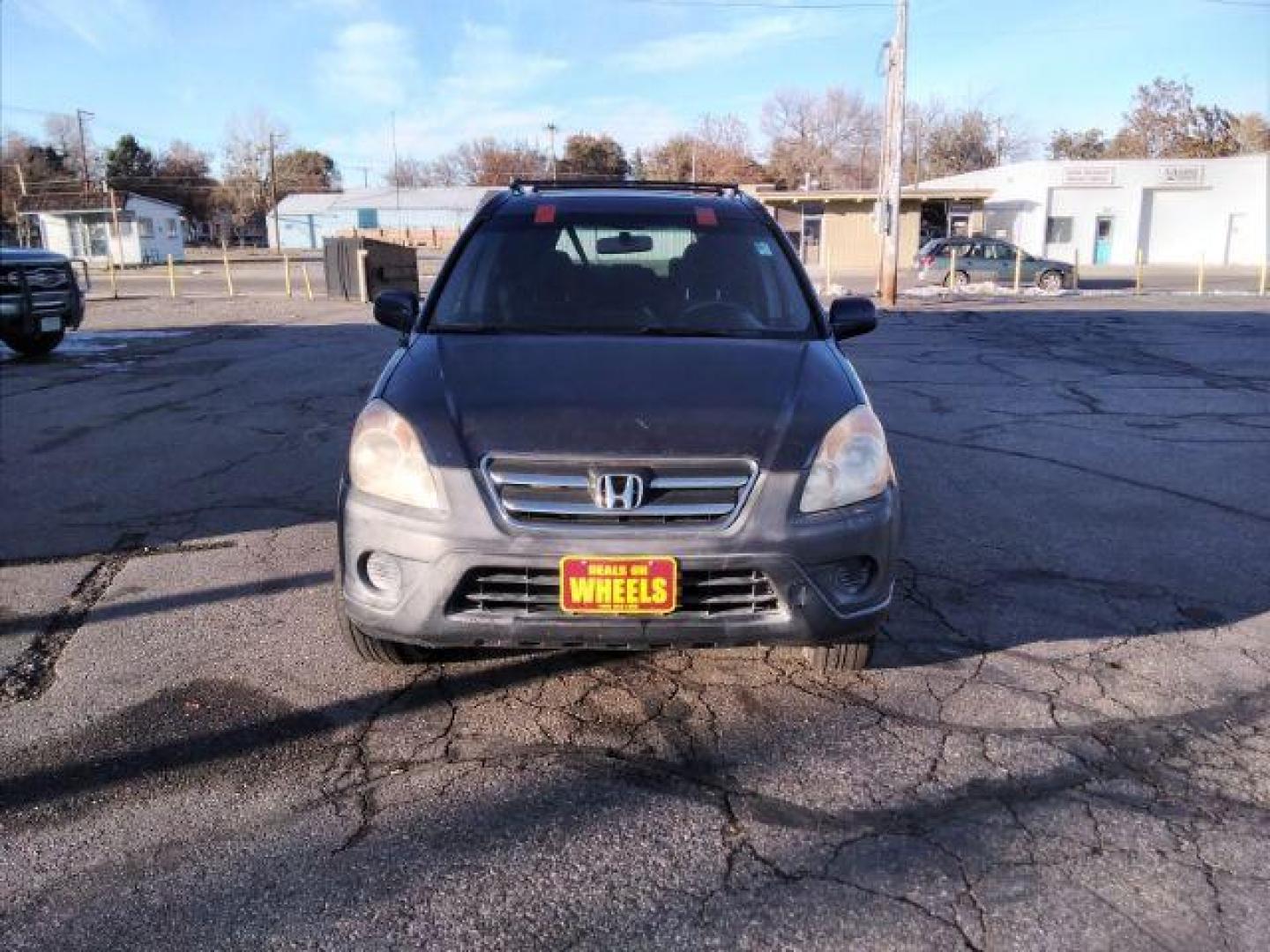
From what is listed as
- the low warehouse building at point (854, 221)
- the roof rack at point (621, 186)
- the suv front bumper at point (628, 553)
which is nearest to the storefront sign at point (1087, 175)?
the low warehouse building at point (854, 221)

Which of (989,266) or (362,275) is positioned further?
(989,266)

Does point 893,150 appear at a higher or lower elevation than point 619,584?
higher

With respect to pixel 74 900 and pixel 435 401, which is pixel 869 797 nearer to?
pixel 435 401

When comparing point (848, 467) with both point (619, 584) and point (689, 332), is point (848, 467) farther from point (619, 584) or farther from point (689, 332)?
point (689, 332)

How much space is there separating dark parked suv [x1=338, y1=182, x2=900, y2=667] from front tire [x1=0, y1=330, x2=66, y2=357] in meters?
11.9

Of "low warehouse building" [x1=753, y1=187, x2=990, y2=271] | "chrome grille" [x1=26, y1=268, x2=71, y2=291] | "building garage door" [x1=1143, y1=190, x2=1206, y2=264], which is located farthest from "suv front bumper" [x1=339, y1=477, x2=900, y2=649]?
"building garage door" [x1=1143, y1=190, x2=1206, y2=264]

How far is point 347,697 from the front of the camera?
352 cm

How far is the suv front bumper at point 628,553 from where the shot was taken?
299 cm

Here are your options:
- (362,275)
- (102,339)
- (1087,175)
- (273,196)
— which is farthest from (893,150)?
(273,196)

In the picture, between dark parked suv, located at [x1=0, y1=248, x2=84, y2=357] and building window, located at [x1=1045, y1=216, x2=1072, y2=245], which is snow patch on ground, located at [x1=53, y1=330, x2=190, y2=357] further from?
building window, located at [x1=1045, y1=216, x2=1072, y2=245]

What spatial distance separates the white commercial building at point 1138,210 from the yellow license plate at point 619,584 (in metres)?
47.1

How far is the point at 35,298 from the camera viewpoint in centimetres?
1264

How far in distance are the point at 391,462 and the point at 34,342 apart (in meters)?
12.8

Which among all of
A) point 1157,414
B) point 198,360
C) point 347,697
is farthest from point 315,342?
point 347,697
